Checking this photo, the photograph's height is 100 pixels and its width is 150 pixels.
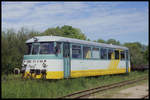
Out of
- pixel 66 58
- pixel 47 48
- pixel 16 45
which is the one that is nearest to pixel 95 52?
pixel 66 58

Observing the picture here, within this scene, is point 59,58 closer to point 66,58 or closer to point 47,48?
point 66,58

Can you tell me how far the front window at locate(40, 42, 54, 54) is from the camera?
564 inches

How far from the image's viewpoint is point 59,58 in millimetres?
14133

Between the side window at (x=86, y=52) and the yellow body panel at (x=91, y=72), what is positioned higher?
the side window at (x=86, y=52)

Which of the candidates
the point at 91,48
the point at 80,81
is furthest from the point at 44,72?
the point at 91,48

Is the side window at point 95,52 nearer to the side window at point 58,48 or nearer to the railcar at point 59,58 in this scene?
the railcar at point 59,58

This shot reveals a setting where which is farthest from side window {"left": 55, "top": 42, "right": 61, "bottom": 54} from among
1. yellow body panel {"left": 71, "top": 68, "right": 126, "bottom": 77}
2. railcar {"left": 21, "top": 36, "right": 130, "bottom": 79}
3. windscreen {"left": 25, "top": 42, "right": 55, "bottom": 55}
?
yellow body panel {"left": 71, "top": 68, "right": 126, "bottom": 77}

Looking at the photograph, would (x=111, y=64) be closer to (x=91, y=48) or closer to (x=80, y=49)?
(x=91, y=48)

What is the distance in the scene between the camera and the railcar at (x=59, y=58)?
14000mm

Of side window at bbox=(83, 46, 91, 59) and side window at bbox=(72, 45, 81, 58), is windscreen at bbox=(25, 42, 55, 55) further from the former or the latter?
side window at bbox=(83, 46, 91, 59)

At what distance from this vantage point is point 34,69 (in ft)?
47.0

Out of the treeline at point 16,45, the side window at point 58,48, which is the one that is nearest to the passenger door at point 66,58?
the side window at point 58,48

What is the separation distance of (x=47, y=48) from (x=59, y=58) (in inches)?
41.2

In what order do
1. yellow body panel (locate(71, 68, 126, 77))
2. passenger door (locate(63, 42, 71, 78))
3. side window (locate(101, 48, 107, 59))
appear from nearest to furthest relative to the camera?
passenger door (locate(63, 42, 71, 78)), yellow body panel (locate(71, 68, 126, 77)), side window (locate(101, 48, 107, 59))
